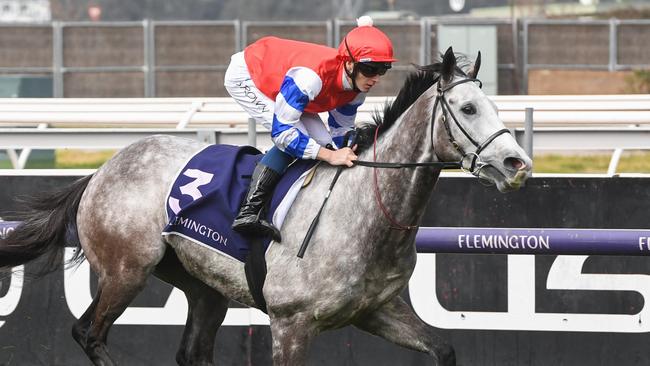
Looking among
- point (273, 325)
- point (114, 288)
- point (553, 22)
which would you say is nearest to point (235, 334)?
point (114, 288)

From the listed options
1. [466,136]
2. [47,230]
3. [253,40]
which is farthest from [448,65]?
[253,40]

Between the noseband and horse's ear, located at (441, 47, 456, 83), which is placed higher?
horse's ear, located at (441, 47, 456, 83)

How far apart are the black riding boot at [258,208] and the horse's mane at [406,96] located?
1.33ft

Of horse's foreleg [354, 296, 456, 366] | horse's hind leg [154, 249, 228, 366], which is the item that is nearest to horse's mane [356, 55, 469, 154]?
horse's foreleg [354, 296, 456, 366]

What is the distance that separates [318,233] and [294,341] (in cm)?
46

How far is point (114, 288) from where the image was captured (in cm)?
555

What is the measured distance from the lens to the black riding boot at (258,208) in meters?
5.08

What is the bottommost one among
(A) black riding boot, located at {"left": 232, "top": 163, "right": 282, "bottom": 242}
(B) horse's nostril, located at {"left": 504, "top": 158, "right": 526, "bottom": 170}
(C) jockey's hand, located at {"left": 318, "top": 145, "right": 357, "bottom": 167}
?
(A) black riding boot, located at {"left": 232, "top": 163, "right": 282, "bottom": 242}

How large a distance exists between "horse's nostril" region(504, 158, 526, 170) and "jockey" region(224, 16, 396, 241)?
0.80m

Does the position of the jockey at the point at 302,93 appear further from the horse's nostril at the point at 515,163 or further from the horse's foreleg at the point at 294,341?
the horse's nostril at the point at 515,163

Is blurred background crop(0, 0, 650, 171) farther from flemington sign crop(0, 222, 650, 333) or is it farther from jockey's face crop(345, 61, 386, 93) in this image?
jockey's face crop(345, 61, 386, 93)

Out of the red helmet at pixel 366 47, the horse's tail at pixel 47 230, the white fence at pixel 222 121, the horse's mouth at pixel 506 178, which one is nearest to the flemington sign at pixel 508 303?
the horse's tail at pixel 47 230

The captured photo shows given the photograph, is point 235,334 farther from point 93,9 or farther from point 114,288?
point 93,9

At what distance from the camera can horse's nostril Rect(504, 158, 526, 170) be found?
172 inches
